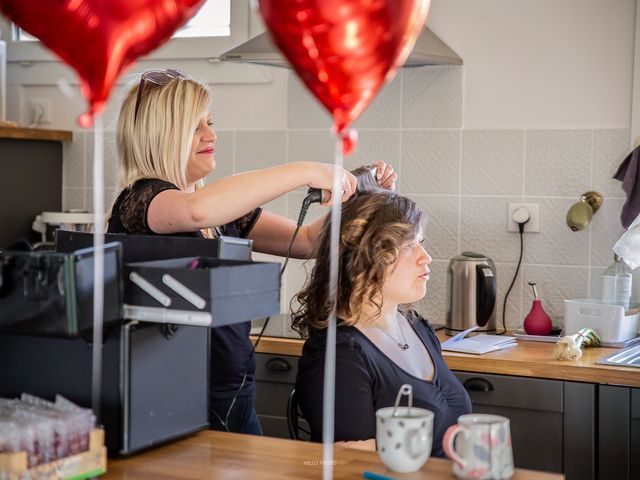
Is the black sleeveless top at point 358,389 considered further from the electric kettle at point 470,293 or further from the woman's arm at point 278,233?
the electric kettle at point 470,293

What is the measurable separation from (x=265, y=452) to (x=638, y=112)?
1912mm

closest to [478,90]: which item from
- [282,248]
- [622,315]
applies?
[622,315]

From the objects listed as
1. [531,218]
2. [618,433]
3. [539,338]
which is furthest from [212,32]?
[618,433]

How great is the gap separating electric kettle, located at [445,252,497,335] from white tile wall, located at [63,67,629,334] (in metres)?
0.18

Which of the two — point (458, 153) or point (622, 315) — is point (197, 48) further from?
point (622, 315)

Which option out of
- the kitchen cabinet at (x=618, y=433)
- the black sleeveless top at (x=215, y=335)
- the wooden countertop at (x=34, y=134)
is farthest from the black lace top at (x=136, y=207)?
the wooden countertop at (x=34, y=134)

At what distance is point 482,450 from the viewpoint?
1.35 meters

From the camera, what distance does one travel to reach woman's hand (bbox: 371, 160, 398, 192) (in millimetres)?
2285

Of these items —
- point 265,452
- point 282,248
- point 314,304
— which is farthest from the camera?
point 282,248

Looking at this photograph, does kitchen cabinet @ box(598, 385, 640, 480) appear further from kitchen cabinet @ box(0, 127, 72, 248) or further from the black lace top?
kitchen cabinet @ box(0, 127, 72, 248)

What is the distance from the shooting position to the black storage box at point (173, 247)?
1.66m

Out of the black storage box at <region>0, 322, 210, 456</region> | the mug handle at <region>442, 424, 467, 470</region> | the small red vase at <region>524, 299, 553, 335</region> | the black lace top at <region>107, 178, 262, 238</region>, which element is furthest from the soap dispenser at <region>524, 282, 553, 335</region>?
the mug handle at <region>442, 424, 467, 470</region>

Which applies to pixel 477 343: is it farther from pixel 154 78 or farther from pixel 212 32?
pixel 212 32

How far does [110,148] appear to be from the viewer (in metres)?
3.70
